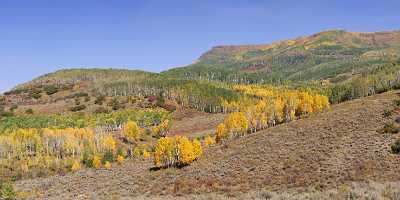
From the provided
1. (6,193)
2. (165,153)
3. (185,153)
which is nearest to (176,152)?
(165,153)

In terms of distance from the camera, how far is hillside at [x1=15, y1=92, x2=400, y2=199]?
63.2 m

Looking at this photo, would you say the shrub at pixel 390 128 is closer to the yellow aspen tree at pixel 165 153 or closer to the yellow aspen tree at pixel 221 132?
the yellow aspen tree at pixel 165 153

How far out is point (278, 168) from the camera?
3024 inches

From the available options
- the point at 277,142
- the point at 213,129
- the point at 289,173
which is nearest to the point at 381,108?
the point at 277,142

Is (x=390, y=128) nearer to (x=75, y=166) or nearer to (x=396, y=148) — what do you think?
(x=396, y=148)

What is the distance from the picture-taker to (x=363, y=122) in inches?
3757

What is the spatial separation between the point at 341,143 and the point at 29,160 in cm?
10909

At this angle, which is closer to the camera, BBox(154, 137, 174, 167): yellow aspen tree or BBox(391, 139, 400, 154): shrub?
BBox(391, 139, 400, 154): shrub

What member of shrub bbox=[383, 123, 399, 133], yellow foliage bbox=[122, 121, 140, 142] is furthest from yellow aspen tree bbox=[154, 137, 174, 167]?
yellow foliage bbox=[122, 121, 140, 142]

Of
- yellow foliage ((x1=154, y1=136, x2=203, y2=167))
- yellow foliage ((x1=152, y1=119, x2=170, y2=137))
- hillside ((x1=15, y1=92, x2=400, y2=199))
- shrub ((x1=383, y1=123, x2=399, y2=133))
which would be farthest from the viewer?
yellow foliage ((x1=152, y1=119, x2=170, y2=137))

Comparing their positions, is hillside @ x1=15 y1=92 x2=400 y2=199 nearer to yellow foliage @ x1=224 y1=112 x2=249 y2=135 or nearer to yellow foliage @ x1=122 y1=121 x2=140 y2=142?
yellow foliage @ x1=224 y1=112 x2=249 y2=135

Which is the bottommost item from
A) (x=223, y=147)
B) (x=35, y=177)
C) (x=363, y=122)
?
(x=35, y=177)

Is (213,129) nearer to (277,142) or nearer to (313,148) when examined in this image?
(277,142)

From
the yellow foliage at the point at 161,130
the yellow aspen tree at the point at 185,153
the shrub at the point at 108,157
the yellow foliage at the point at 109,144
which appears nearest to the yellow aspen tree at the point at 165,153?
the yellow aspen tree at the point at 185,153
